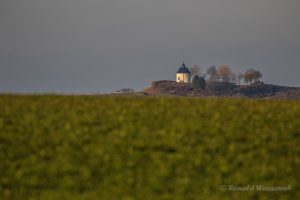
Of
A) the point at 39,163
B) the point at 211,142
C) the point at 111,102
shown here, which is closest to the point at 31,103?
the point at 111,102

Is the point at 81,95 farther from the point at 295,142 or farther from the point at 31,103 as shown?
the point at 295,142

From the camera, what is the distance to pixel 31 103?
3691cm

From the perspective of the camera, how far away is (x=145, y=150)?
2973cm

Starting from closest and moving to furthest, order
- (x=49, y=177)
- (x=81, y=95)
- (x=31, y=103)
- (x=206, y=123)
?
(x=49, y=177)
(x=206, y=123)
(x=31, y=103)
(x=81, y=95)

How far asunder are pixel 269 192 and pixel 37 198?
10075 mm

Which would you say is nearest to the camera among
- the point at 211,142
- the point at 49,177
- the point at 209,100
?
the point at 49,177

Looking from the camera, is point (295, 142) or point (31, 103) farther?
point (31, 103)

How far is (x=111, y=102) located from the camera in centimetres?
3791

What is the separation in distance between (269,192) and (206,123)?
23.6 feet

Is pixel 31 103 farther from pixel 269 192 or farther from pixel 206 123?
pixel 269 192

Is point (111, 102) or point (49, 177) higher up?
point (111, 102)

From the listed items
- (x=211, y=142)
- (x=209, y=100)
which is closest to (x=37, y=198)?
(x=211, y=142)

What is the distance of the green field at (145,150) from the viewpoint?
26.6 m

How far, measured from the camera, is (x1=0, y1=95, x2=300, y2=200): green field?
87.4ft
